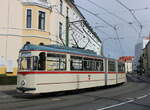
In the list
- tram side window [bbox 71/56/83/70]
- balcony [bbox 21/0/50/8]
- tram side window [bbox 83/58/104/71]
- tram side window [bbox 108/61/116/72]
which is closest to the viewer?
tram side window [bbox 71/56/83/70]

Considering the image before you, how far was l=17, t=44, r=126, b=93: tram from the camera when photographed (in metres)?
14.8

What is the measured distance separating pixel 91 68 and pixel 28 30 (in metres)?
13.1

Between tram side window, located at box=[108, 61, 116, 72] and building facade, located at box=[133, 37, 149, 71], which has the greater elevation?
building facade, located at box=[133, 37, 149, 71]

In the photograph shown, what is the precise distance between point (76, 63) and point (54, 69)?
99.5 inches

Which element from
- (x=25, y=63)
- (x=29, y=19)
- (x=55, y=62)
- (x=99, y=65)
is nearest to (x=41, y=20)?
(x=29, y=19)

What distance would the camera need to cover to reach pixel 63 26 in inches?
1521

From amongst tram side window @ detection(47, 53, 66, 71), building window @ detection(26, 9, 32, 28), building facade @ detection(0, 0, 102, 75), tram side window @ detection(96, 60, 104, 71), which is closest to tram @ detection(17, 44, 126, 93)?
tram side window @ detection(47, 53, 66, 71)

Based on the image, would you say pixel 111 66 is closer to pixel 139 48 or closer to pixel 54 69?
pixel 54 69

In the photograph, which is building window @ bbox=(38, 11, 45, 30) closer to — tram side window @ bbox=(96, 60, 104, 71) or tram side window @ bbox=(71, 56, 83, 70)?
tram side window @ bbox=(96, 60, 104, 71)

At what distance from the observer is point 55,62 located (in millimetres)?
15914

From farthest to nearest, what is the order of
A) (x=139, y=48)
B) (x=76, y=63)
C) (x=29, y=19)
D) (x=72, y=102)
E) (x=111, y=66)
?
(x=139, y=48) < (x=29, y=19) < (x=111, y=66) < (x=76, y=63) < (x=72, y=102)

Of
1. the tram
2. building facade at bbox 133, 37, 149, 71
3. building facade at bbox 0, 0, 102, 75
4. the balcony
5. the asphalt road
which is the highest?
building facade at bbox 133, 37, 149, 71

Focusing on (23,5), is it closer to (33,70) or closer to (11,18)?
(11,18)

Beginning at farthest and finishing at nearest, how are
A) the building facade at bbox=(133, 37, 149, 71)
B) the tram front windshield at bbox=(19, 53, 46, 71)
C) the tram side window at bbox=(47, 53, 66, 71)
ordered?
the building facade at bbox=(133, 37, 149, 71) < the tram side window at bbox=(47, 53, 66, 71) < the tram front windshield at bbox=(19, 53, 46, 71)
